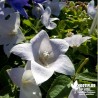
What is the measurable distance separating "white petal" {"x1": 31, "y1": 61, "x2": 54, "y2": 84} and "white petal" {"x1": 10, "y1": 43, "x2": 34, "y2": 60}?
22 mm

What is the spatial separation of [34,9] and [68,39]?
22cm

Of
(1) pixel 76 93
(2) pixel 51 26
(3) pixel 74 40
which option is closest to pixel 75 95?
(1) pixel 76 93

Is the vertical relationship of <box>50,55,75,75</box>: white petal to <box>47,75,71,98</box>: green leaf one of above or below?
above

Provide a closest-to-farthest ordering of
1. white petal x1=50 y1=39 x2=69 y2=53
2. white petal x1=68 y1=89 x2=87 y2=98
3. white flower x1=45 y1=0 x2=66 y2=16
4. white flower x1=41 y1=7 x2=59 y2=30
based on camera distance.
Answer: white petal x1=68 y1=89 x2=87 y2=98 < white petal x1=50 y1=39 x2=69 y2=53 < white flower x1=41 y1=7 x2=59 y2=30 < white flower x1=45 y1=0 x2=66 y2=16

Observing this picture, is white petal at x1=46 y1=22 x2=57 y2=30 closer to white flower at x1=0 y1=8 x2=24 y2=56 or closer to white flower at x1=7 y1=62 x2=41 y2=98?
white flower at x1=0 y1=8 x2=24 y2=56

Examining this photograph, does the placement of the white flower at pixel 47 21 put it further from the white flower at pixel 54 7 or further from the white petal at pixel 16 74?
the white petal at pixel 16 74

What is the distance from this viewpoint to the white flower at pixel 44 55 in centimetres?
84

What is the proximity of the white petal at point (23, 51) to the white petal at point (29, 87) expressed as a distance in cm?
4

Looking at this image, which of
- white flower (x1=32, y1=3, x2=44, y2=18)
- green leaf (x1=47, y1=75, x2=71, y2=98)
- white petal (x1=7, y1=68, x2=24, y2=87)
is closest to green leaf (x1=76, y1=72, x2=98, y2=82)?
green leaf (x1=47, y1=75, x2=71, y2=98)

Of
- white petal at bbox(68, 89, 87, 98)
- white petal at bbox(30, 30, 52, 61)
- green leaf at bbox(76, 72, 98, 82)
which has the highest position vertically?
white petal at bbox(30, 30, 52, 61)

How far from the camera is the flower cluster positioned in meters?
0.83

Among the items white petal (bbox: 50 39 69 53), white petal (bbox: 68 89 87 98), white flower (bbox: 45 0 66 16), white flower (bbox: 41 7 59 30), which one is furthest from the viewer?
white flower (bbox: 45 0 66 16)

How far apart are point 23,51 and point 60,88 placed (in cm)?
13

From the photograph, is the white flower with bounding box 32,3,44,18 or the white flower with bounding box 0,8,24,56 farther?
the white flower with bounding box 32,3,44,18
